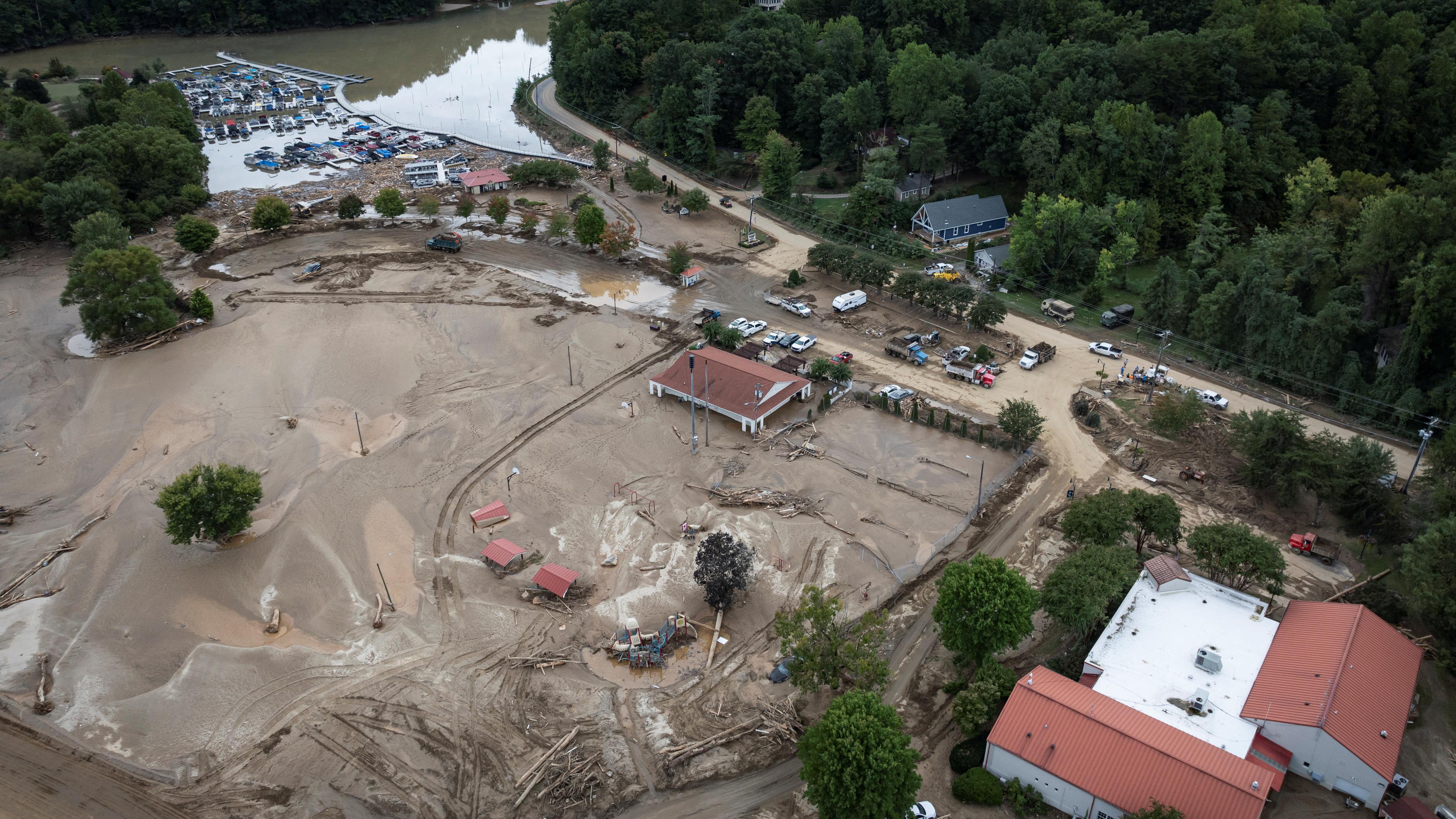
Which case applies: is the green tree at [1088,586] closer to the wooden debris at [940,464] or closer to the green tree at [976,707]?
the green tree at [976,707]

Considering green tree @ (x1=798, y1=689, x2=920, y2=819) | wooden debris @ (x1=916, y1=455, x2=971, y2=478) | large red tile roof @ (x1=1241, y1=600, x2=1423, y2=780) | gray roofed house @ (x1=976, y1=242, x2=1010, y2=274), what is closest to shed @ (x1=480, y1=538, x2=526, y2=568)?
green tree @ (x1=798, y1=689, x2=920, y2=819)

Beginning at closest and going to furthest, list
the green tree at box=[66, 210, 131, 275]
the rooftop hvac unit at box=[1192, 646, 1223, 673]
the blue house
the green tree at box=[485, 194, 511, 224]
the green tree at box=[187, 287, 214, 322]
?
1. the rooftop hvac unit at box=[1192, 646, 1223, 673]
2. the green tree at box=[187, 287, 214, 322]
3. the green tree at box=[66, 210, 131, 275]
4. the blue house
5. the green tree at box=[485, 194, 511, 224]

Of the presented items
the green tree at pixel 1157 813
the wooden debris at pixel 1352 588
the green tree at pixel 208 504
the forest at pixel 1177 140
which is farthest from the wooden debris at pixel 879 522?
the green tree at pixel 208 504

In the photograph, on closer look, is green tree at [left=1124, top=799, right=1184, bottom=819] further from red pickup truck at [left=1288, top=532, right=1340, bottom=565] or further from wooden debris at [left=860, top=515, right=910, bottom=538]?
red pickup truck at [left=1288, top=532, right=1340, bottom=565]

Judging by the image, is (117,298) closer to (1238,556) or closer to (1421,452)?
(1238,556)

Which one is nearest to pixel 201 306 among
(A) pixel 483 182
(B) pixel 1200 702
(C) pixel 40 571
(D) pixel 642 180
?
(C) pixel 40 571

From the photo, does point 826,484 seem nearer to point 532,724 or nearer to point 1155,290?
point 532,724
